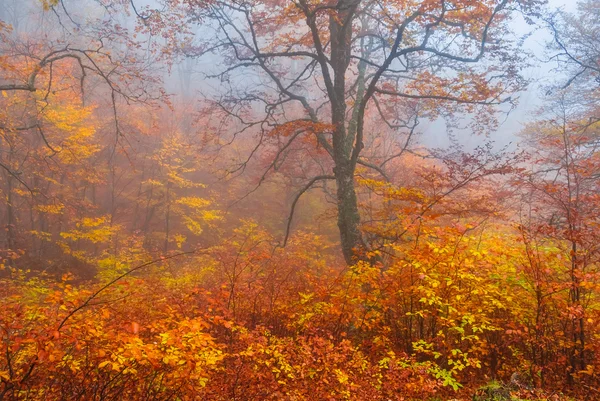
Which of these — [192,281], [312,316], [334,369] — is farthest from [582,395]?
[192,281]

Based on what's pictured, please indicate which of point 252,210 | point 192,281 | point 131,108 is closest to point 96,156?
point 131,108

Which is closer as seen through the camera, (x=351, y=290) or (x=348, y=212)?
(x=351, y=290)

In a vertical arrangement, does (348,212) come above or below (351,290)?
above

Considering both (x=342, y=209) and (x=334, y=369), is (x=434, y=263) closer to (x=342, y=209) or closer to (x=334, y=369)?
(x=334, y=369)

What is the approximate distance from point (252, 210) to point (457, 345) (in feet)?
52.7

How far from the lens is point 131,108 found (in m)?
21.5

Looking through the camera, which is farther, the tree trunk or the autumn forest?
the tree trunk

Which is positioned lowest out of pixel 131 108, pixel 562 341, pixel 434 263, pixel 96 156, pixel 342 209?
pixel 562 341

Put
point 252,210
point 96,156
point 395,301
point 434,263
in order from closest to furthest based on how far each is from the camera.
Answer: point 434,263, point 395,301, point 96,156, point 252,210

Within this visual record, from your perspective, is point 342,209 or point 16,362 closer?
point 16,362

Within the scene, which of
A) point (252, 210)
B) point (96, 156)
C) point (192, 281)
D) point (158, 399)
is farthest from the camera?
point (252, 210)

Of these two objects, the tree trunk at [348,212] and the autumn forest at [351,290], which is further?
the tree trunk at [348,212]

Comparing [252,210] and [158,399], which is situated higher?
[252,210]

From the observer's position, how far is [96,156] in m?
19.0
